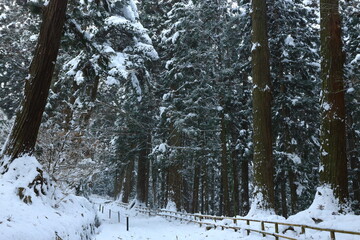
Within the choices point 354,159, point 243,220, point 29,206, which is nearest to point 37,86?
point 29,206

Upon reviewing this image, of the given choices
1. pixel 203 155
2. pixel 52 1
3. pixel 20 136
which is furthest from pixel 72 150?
pixel 203 155

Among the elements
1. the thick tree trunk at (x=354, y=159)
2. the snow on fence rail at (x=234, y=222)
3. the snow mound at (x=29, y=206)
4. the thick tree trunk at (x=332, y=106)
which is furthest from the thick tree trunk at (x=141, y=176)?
the thick tree trunk at (x=332, y=106)

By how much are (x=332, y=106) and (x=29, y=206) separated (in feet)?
25.8

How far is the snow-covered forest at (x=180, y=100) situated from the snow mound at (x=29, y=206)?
0.10ft

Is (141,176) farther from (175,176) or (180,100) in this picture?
(180,100)

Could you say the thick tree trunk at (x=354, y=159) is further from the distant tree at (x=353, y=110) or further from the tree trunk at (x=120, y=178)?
the tree trunk at (x=120, y=178)

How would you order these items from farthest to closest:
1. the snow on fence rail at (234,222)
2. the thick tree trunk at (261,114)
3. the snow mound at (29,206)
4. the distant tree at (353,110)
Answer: the distant tree at (353,110) → the thick tree trunk at (261,114) → the snow on fence rail at (234,222) → the snow mound at (29,206)

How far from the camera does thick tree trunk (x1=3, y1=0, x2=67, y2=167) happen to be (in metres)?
6.91

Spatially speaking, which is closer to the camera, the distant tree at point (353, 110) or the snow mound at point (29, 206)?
the snow mound at point (29, 206)

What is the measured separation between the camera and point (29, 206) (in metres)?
5.80

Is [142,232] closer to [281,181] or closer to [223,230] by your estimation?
[223,230]

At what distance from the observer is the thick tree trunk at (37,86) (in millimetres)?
6910

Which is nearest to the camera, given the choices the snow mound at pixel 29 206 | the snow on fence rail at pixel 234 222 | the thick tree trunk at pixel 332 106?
the snow mound at pixel 29 206

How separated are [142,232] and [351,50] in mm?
16826
